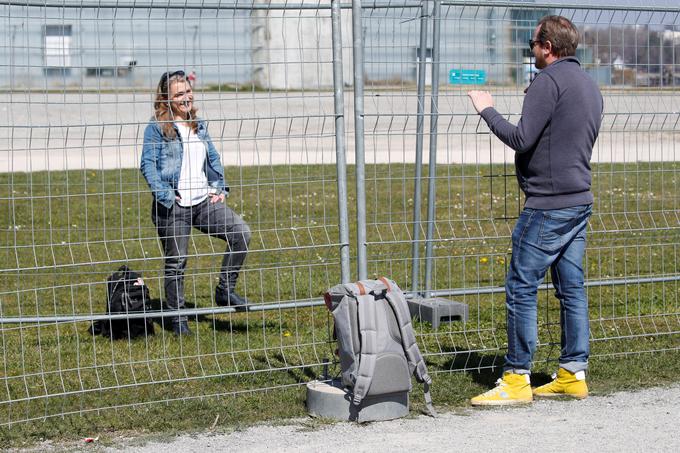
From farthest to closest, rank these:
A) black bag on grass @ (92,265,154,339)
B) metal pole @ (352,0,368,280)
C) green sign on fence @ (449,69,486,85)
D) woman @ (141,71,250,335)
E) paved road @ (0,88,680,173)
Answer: black bag on grass @ (92,265,154,339), woman @ (141,71,250,335), green sign on fence @ (449,69,486,85), paved road @ (0,88,680,173), metal pole @ (352,0,368,280)

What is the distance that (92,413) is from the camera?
18.2 feet

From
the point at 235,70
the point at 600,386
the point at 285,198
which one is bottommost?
the point at 600,386

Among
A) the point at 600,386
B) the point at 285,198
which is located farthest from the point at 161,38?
the point at 285,198

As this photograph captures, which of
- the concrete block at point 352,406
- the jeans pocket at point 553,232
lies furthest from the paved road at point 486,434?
the jeans pocket at point 553,232

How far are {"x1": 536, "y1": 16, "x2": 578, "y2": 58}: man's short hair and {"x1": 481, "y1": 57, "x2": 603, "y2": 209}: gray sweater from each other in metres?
0.05

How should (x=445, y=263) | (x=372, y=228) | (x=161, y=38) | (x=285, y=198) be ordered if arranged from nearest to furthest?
(x=161, y=38) < (x=445, y=263) < (x=372, y=228) < (x=285, y=198)

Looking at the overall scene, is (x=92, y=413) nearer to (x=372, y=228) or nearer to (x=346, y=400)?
(x=346, y=400)

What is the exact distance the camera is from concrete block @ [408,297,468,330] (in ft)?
24.5

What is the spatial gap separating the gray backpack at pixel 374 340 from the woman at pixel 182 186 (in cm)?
143

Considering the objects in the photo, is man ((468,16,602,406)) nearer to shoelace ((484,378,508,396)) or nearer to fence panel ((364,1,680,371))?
shoelace ((484,378,508,396))

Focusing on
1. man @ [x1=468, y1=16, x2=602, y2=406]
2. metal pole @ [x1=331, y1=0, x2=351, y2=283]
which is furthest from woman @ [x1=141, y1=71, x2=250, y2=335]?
man @ [x1=468, y1=16, x2=602, y2=406]

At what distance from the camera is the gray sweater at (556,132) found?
5.38 meters

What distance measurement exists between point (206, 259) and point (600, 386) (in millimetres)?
5172

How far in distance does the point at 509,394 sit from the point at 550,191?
110 cm
